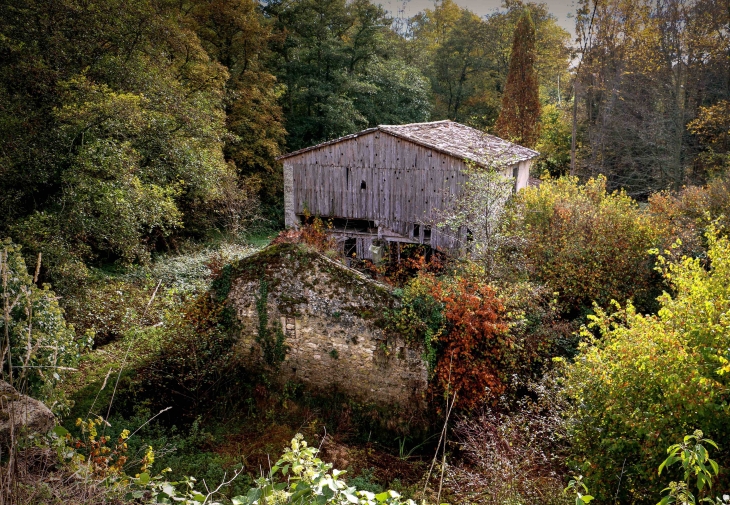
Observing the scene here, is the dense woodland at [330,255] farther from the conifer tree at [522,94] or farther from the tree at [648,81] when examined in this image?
the conifer tree at [522,94]

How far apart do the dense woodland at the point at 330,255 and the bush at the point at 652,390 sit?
0.03 meters

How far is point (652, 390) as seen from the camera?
5352 mm

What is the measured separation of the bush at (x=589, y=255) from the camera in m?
Answer: 12.6

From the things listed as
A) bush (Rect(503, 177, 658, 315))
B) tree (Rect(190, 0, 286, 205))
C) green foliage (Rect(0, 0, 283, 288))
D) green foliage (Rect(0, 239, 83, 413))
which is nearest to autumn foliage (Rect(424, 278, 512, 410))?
bush (Rect(503, 177, 658, 315))

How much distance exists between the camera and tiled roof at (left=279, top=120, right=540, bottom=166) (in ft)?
53.5

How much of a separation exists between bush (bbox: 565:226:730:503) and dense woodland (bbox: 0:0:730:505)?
0.03 metres

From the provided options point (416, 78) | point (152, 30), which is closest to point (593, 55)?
point (416, 78)

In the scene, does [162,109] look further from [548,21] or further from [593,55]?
[548,21]

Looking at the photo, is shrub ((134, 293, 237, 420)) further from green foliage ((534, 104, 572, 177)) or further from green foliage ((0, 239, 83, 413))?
green foliage ((534, 104, 572, 177))

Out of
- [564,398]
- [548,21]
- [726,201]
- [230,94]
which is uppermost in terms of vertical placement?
[548,21]

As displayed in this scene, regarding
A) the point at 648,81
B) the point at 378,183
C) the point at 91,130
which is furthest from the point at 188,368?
the point at 648,81

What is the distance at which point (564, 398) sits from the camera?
7.43 m

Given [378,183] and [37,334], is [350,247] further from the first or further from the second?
[37,334]

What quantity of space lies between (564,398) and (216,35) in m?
22.4
